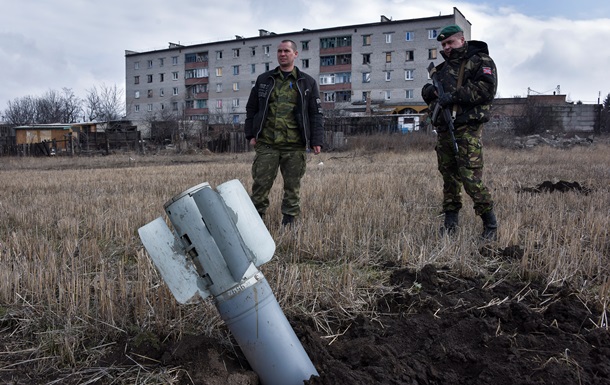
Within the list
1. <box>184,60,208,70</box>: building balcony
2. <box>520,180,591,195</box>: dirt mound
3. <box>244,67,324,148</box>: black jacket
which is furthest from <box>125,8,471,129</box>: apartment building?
<box>244,67,324,148</box>: black jacket

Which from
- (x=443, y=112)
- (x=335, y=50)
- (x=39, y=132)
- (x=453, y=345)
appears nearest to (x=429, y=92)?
(x=443, y=112)

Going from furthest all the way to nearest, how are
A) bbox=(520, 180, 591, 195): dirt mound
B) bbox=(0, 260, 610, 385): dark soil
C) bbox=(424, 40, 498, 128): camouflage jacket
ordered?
1. bbox=(520, 180, 591, 195): dirt mound
2. bbox=(424, 40, 498, 128): camouflage jacket
3. bbox=(0, 260, 610, 385): dark soil

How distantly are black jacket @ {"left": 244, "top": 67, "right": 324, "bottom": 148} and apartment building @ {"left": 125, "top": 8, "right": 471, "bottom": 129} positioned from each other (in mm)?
44038

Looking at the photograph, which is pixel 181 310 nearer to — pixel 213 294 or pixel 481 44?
pixel 213 294


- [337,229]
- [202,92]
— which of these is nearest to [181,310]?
[337,229]

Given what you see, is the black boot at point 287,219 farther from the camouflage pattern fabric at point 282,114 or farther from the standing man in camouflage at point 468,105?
the standing man in camouflage at point 468,105

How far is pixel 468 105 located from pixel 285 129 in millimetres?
1889

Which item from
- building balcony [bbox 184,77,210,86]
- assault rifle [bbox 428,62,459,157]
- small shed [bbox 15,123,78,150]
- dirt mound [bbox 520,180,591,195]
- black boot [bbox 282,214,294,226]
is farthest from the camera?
building balcony [bbox 184,77,210,86]

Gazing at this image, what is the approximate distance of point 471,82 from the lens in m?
4.70

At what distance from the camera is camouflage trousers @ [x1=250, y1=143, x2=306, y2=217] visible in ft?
17.4

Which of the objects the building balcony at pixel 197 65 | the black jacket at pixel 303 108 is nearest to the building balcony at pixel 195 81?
the building balcony at pixel 197 65

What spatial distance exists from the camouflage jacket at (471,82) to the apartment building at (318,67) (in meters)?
44.4

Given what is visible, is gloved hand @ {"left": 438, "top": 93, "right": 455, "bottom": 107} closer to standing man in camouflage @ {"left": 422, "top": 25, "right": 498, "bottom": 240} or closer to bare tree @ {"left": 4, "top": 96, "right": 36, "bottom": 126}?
standing man in camouflage @ {"left": 422, "top": 25, "right": 498, "bottom": 240}

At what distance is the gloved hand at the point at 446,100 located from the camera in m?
4.71
